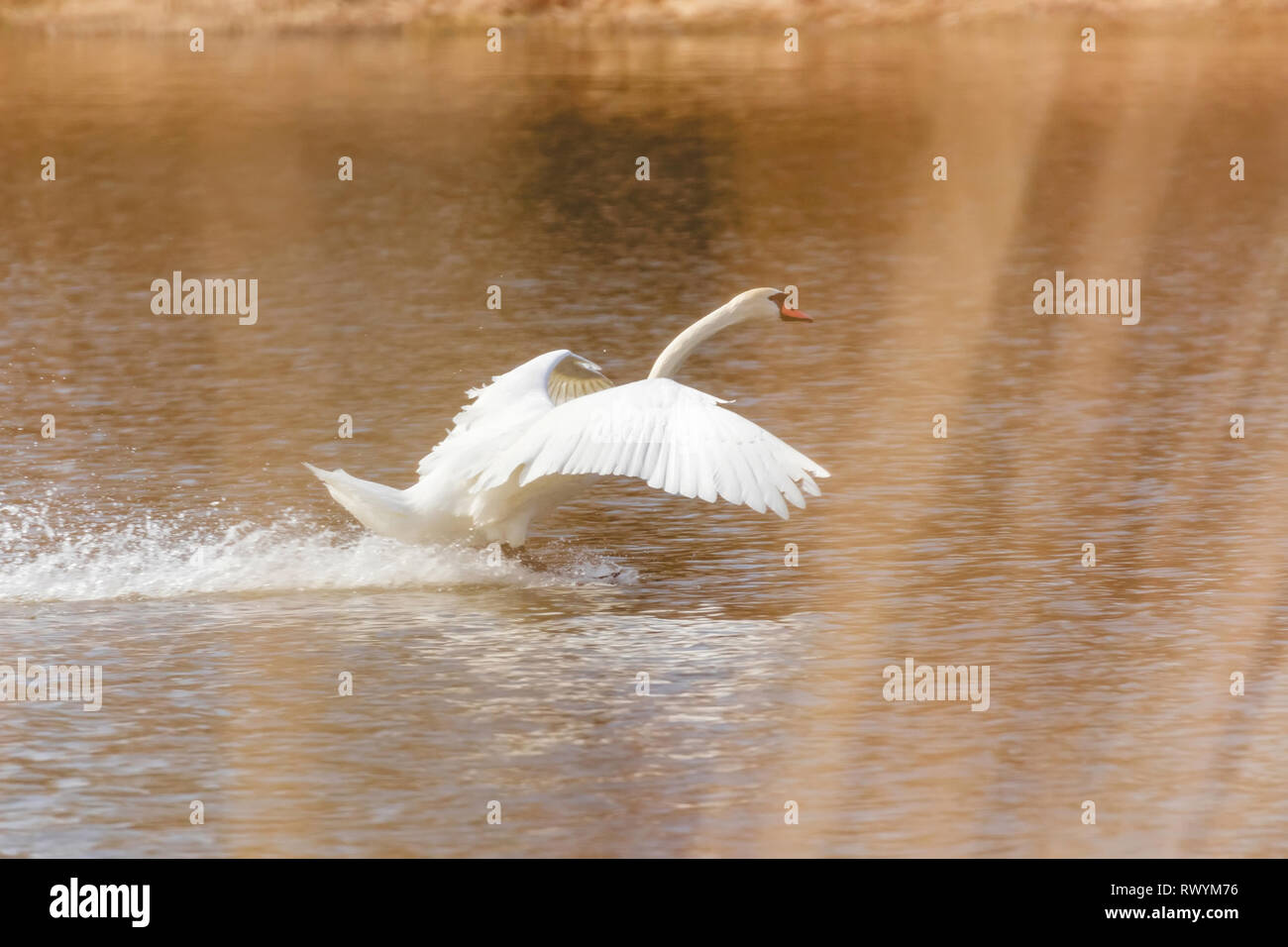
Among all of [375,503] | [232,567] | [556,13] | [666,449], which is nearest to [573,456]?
[666,449]

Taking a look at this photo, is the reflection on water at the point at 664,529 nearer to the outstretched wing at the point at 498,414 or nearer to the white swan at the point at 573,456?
the white swan at the point at 573,456

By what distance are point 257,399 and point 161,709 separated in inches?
277

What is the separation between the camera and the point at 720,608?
12.4 meters

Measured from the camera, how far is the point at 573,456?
11773 millimetres

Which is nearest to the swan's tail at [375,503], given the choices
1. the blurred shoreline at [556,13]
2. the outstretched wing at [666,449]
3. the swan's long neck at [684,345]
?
the outstretched wing at [666,449]

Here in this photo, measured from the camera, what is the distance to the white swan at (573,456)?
36.7 ft

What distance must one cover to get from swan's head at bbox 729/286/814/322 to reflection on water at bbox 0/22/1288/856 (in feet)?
4.45

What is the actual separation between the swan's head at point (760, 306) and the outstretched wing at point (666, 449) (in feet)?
4.81

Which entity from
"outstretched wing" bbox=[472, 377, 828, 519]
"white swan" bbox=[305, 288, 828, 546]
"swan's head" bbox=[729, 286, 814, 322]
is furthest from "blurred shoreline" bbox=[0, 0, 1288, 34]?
"outstretched wing" bbox=[472, 377, 828, 519]

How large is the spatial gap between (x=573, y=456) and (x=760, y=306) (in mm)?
2108

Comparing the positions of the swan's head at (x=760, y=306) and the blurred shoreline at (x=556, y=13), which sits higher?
the blurred shoreline at (x=556, y=13)

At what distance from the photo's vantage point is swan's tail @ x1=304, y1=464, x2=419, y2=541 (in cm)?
1227

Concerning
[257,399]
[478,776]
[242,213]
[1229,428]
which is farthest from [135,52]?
[478,776]
